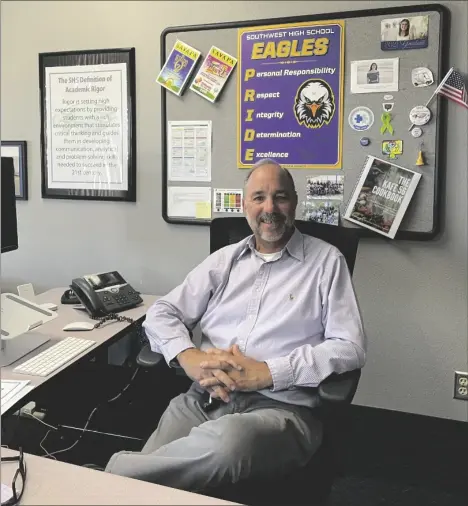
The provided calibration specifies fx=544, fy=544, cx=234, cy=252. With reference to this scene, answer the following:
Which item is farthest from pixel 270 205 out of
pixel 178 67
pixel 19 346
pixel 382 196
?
pixel 178 67

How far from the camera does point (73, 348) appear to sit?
169 centimetres

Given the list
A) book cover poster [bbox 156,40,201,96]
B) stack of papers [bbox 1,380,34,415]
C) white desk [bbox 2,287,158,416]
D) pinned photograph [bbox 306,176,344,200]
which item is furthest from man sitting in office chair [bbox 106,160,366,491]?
book cover poster [bbox 156,40,201,96]

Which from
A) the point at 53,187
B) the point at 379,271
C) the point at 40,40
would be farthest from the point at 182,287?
the point at 40,40

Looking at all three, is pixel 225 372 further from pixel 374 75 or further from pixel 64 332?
pixel 374 75

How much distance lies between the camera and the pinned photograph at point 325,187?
2355 mm

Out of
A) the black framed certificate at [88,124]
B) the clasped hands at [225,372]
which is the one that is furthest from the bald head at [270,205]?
the black framed certificate at [88,124]

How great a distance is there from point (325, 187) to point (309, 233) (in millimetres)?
545

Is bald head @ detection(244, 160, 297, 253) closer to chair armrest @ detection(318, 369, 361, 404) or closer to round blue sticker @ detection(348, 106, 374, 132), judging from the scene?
chair armrest @ detection(318, 369, 361, 404)

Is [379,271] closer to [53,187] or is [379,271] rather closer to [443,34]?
[443,34]

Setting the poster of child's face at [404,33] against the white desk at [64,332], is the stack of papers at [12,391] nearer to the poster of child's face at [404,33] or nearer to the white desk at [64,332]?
the white desk at [64,332]

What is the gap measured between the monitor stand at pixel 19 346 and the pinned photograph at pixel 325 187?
4.15ft

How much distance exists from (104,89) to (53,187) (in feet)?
1.88

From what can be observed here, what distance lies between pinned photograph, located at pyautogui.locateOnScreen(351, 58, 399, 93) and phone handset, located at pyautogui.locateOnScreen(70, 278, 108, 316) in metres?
1.35

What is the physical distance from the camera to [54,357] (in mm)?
1600
